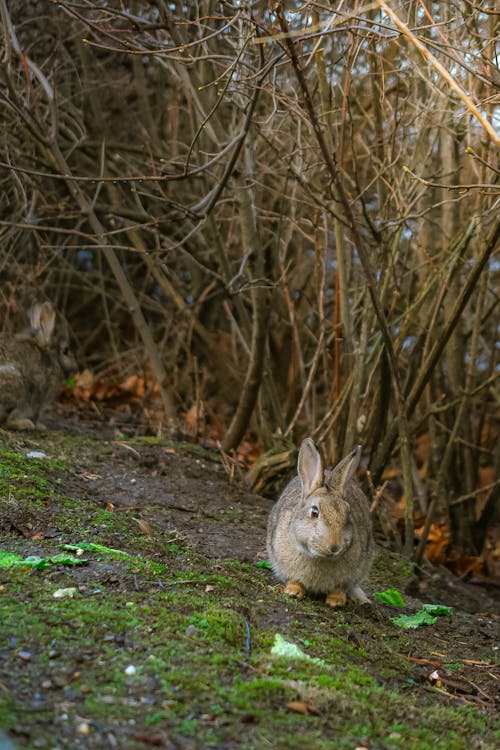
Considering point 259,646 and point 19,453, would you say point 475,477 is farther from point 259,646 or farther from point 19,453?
point 259,646

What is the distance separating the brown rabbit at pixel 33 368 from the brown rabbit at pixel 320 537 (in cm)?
318

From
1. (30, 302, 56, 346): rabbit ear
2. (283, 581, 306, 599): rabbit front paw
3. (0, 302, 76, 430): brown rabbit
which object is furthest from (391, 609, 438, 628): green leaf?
(30, 302, 56, 346): rabbit ear

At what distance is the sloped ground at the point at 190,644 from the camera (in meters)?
3.27

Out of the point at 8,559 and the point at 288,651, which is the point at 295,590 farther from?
the point at 8,559

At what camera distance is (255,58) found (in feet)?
23.3

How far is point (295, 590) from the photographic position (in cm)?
539

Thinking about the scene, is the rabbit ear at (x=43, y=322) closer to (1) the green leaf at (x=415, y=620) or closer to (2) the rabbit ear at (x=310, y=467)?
(2) the rabbit ear at (x=310, y=467)

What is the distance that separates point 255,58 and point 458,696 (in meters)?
4.57

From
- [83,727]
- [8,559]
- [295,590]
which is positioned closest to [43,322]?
[295,590]

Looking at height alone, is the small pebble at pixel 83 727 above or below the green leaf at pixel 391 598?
above

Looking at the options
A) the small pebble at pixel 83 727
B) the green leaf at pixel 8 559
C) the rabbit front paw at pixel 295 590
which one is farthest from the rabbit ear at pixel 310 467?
the small pebble at pixel 83 727

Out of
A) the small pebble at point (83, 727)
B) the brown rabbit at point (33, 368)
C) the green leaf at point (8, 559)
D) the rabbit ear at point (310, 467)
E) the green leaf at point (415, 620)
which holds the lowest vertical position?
the green leaf at point (415, 620)

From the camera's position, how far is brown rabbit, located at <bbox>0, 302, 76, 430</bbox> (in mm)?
8102

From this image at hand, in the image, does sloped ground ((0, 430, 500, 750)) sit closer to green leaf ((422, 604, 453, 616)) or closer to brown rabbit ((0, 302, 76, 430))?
green leaf ((422, 604, 453, 616))
